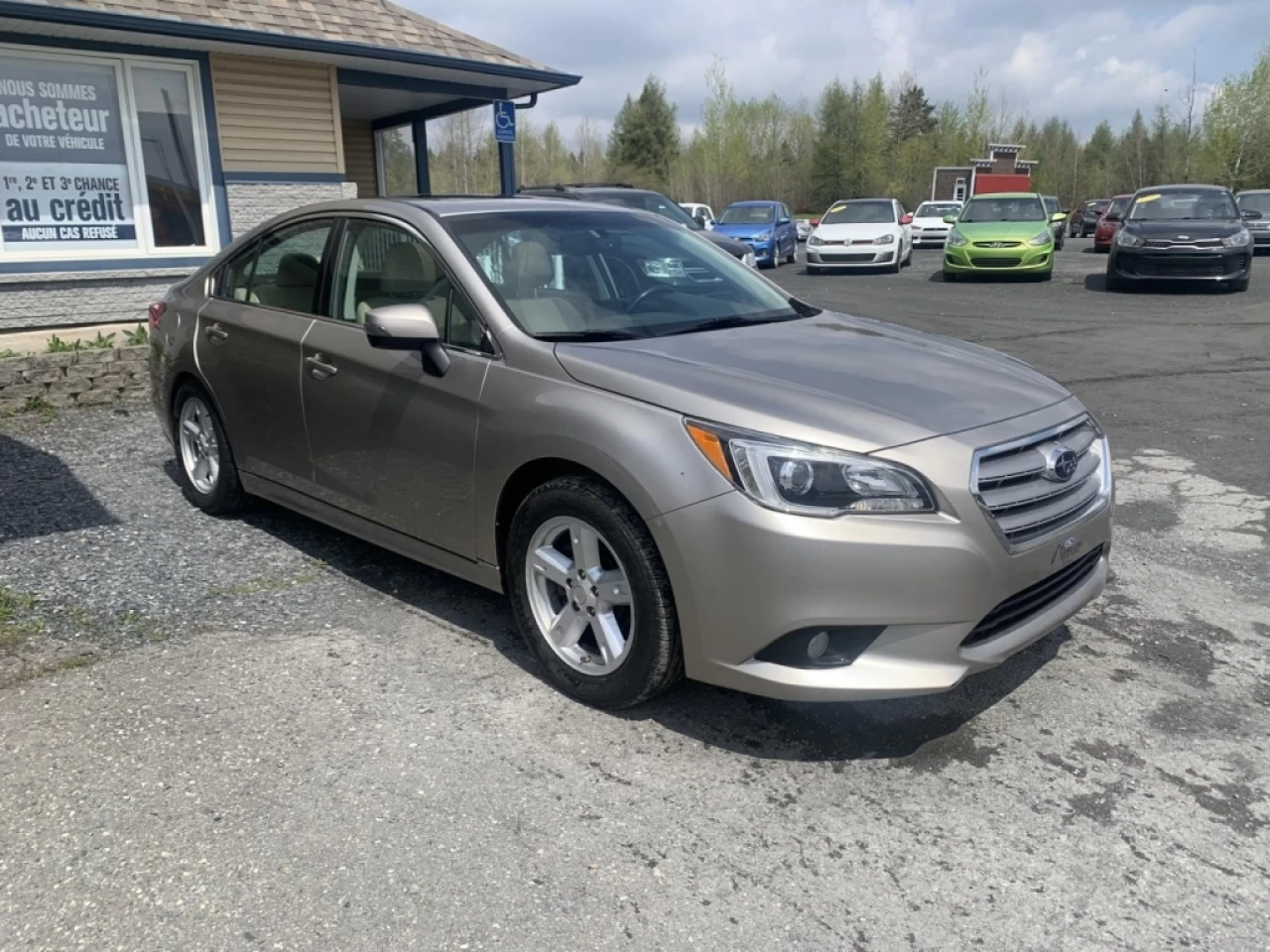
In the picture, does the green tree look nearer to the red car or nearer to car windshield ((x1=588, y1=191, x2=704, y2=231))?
the red car

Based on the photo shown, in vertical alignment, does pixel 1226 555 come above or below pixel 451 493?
below

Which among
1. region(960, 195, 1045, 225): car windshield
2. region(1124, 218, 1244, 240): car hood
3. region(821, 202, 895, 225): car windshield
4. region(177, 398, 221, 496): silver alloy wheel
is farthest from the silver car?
region(821, 202, 895, 225): car windshield

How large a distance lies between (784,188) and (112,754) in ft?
207

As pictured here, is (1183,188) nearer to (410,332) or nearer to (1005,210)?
(1005,210)

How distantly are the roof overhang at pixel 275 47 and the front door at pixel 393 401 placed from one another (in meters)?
6.92

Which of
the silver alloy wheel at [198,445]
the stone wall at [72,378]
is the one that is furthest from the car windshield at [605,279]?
the stone wall at [72,378]

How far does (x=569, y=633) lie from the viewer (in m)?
3.49

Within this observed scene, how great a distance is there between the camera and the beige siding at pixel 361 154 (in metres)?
16.7

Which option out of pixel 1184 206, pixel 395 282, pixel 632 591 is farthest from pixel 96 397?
pixel 1184 206

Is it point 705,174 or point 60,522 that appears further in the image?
point 705,174

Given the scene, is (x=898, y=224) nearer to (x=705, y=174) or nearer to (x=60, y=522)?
(x=60, y=522)

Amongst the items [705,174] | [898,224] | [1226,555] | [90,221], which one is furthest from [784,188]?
[1226,555]

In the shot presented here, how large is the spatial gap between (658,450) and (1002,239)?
1768 centimetres

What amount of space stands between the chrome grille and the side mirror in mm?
1882
